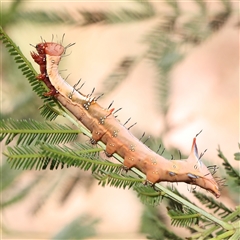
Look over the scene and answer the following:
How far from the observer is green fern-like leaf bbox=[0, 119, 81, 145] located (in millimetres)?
362

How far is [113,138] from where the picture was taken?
43cm

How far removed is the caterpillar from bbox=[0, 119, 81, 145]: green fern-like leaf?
31 mm

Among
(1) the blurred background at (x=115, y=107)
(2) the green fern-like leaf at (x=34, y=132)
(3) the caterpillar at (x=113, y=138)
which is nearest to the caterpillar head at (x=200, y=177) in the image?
(3) the caterpillar at (x=113, y=138)

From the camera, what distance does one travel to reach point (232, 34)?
1.77m

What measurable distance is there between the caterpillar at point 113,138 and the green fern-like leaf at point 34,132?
0.03m

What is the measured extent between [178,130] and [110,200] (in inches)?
15.8

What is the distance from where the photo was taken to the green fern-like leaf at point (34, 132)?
0.36 meters

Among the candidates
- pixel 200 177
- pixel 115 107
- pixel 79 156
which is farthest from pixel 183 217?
pixel 115 107

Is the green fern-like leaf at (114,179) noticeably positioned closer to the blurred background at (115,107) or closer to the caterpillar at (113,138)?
the caterpillar at (113,138)

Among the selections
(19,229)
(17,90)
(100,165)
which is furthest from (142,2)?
(19,229)

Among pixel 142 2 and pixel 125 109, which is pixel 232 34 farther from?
pixel 142 2

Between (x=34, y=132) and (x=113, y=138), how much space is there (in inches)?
3.8

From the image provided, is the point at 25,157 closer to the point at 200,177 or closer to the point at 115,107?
the point at 200,177

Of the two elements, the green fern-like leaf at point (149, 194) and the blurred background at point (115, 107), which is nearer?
the green fern-like leaf at point (149, 194)
